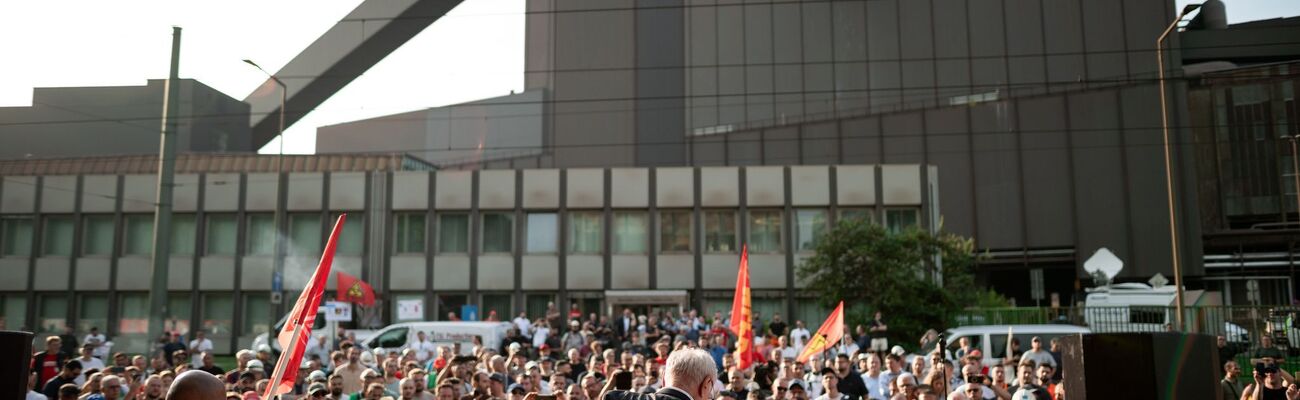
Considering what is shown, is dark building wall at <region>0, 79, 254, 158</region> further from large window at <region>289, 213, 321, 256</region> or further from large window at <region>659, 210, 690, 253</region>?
large window at <region>659, 210, 690, 253</region>

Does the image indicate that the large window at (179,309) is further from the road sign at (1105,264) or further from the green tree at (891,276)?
the road sign at (1105,264)

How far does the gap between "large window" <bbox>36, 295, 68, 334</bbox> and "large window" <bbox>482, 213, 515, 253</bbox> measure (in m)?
16.3

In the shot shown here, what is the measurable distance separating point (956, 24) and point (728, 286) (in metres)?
24.4

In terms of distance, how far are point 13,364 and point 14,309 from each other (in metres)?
42.9

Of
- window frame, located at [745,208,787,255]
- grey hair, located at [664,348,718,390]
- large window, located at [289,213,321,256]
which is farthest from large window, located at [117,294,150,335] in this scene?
grey hair, located at [664,348,718,390]

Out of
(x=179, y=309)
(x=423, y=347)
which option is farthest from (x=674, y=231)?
(x=179, y=309)

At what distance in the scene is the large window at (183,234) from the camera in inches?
1634

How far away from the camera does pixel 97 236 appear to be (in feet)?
137

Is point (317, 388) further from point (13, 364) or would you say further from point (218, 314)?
point (218, 314)

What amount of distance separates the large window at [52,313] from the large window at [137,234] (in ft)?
10.4

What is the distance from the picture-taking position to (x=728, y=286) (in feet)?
129

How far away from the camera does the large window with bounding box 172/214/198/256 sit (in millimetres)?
41500

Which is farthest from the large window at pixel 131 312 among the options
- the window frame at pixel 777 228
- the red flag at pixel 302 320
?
the red flag at pixel 302 320

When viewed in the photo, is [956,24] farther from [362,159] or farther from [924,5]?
[362,159]
